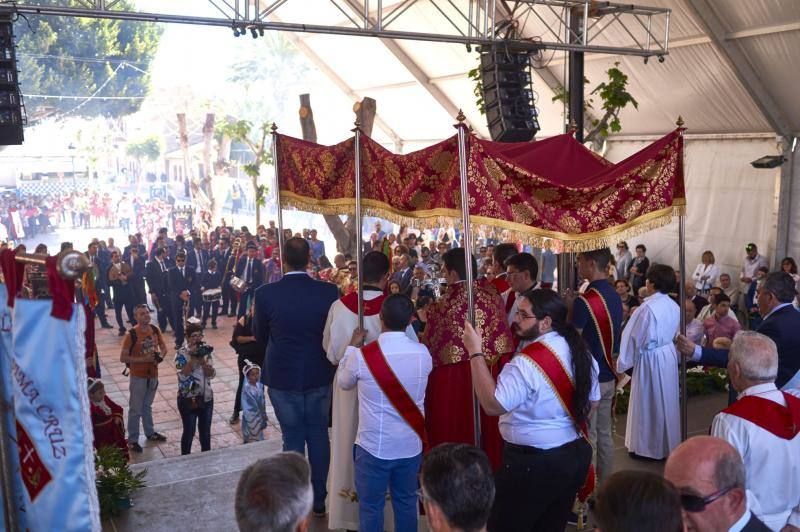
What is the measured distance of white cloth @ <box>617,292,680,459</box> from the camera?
5.26 metres

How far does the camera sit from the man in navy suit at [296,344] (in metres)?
4.50

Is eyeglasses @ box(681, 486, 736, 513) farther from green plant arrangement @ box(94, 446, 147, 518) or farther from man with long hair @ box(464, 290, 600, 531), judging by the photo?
green plant arrangement @ box(94, 446, 147, 518)

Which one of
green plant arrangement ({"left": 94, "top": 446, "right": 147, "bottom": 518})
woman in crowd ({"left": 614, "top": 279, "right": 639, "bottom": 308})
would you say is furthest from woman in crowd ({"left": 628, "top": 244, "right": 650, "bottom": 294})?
green plant arrangement ({"left": 94, "top": 446, "right": 147, "bottom": 518})

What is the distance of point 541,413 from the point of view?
130 inches

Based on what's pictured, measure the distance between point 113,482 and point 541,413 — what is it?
292 cm

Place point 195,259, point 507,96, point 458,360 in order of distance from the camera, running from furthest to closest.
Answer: point 195,259
point 507,96
point 458,360

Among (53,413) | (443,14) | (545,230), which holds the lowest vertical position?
(53,413)

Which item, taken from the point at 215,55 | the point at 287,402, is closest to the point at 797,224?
the point at 287,402

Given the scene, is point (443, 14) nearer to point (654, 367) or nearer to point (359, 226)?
point (654, 367)

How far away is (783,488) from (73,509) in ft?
8.34

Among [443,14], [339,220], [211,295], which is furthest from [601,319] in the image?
[211,295]

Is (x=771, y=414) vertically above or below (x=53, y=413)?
below

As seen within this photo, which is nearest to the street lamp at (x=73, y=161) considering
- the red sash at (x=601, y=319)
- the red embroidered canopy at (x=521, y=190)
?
the red embroidered canopy at (x=521, y=190)

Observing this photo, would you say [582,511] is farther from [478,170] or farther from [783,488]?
[478,170]
